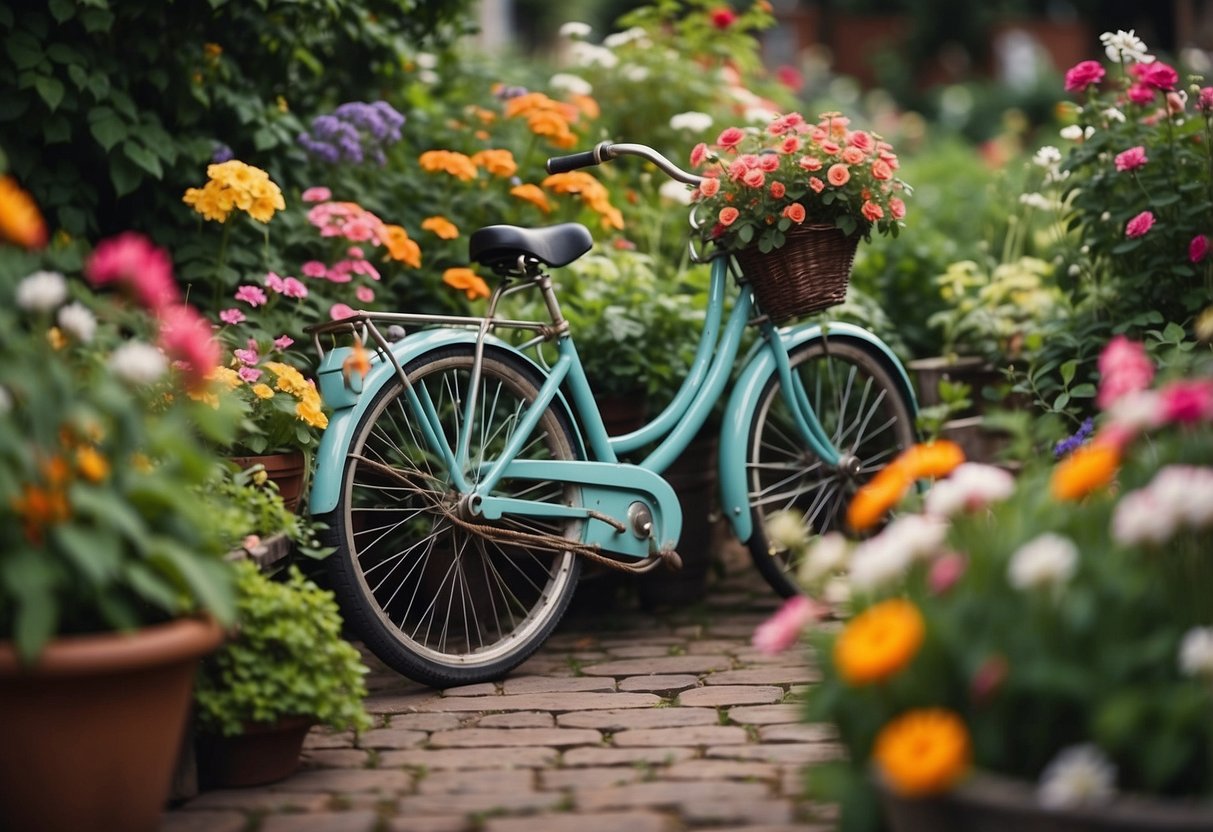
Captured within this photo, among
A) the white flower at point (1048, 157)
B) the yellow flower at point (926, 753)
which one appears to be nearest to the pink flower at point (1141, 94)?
the white flower at point (1048, 157)

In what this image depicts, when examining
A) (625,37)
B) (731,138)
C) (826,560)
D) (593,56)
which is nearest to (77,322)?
(826,560)

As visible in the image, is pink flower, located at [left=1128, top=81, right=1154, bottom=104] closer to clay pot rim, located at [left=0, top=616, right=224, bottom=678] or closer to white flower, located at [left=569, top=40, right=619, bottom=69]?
white flower, located at [left=569, top=40, right=619, bottom=69]

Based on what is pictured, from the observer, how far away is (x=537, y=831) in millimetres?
2750

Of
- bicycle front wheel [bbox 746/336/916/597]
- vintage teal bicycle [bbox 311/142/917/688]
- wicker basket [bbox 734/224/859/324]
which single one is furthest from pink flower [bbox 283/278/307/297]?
bicycle front wheel [bbox 746/336/916/597]

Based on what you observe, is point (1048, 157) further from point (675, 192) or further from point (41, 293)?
point (41, 293)

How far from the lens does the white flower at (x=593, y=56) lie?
6.07 metres

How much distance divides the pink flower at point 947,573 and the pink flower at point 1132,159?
7.70 feet

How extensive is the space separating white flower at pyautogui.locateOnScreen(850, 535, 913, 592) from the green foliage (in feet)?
4.10

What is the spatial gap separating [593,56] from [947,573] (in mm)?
4150

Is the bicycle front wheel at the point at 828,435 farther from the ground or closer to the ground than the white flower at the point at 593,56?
closer to the ground

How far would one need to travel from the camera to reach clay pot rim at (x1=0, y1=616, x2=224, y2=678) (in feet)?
8.04

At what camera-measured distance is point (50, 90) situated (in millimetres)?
4141

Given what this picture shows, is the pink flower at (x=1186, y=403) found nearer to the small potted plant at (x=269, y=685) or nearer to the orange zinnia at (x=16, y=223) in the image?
the small potted plant at (x=269, y=685)

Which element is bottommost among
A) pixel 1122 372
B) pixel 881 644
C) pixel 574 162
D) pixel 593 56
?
pixel 881 644
